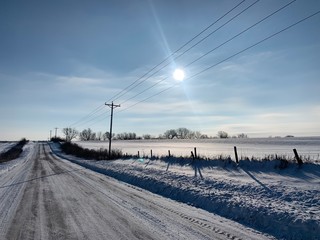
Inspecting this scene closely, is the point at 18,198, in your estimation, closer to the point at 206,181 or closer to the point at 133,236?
the point at 133,236

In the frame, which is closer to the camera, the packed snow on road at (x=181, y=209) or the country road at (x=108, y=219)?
the country road at (x=108, y=219)

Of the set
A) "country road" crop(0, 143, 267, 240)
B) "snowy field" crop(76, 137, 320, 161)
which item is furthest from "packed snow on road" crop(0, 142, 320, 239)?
"snowy field" crop(76, 137, 320, 161)

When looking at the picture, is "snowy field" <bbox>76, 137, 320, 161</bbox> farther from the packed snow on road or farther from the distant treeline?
the distant treeline

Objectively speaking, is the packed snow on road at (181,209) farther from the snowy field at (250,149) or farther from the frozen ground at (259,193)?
the snowy field at (250,149)

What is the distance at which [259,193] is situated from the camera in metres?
10.5

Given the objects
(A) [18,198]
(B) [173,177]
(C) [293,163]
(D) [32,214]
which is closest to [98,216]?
(D) [32,214]

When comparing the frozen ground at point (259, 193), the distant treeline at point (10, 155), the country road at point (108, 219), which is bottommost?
the country road at point (108, 219)

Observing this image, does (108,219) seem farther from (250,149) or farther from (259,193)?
(250,149)

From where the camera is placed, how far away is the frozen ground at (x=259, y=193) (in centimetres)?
739

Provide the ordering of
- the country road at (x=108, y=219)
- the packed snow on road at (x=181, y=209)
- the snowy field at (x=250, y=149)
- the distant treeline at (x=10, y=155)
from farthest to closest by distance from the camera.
Answer: the distant treeline at (x=10, y=155), the snowy field at (x=250, y=149), the packed snow on road at (x=181, y=209), the country road at (x=108, y=219)

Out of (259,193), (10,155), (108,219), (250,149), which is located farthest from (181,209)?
(10,155)

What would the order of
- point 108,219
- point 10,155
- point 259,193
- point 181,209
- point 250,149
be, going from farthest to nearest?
point 10,155
point 250,149
point 259,193
point 181,209
point 108,219

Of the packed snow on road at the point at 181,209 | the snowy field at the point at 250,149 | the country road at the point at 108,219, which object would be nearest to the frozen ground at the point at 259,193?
the packed snow on road at the point at 181,209

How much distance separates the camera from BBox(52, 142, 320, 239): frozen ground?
A: 739cm
